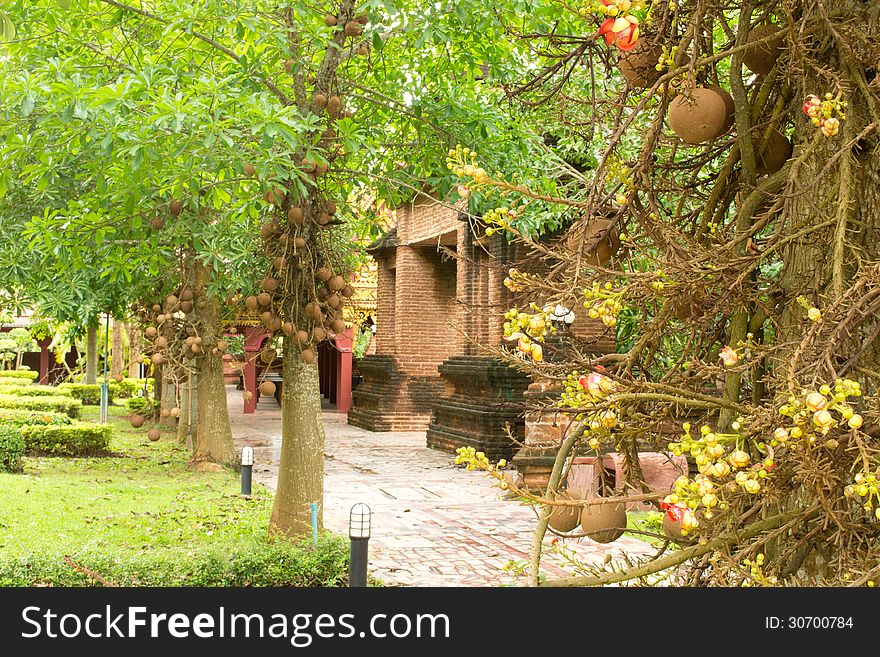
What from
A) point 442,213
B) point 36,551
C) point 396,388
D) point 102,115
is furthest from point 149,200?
point 396,388

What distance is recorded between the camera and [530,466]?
12.2 metres

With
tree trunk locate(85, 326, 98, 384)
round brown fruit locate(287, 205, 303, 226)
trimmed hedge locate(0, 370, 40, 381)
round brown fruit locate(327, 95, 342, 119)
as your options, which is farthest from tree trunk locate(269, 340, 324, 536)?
trimmed hedge locate(0, 370, 40, 381)

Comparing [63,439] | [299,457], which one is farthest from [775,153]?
[63,439]

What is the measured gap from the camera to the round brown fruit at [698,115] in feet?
7.14

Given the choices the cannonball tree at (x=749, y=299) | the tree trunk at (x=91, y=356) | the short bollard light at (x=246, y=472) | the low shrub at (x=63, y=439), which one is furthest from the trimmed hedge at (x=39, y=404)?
the cannonball tree at (x=749, y=299)

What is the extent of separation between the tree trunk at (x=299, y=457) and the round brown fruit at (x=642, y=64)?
5.96 m

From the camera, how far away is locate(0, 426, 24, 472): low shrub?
13.7 meters

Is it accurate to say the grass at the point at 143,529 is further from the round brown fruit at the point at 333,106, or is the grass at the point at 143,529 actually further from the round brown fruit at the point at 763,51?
the round brown fruit at the point at 763,51

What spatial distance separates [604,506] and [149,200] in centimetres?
629

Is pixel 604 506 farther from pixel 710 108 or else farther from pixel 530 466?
pixel 530 466

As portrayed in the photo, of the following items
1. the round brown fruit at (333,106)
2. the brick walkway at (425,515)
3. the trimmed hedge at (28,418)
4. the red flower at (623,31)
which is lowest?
the brick walkway at (425,515)

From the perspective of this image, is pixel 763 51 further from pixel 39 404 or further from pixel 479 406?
pixel 39 404

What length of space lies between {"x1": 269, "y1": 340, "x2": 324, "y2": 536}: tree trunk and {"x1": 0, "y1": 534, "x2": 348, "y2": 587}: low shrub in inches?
26.3

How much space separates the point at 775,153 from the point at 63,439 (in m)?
16.0
